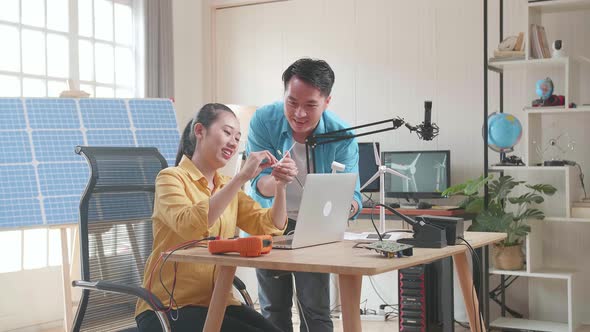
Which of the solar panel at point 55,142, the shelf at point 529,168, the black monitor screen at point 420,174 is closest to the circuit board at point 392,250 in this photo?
the solar panel at point 55,142

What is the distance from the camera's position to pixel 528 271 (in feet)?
15.3

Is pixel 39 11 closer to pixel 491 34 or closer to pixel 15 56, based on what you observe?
pixel 15 56

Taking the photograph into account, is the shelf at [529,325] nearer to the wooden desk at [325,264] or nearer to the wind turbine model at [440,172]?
the wind turbine model at [440,172]

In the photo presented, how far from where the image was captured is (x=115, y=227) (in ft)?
8.53

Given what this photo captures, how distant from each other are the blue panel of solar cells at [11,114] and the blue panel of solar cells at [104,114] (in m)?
0.30

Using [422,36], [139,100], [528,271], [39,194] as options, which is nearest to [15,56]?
[139,100]

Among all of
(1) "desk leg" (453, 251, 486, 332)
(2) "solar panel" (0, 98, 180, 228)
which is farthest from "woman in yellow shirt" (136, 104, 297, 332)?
(2) "solar panel" (0, 98, 180, 228)

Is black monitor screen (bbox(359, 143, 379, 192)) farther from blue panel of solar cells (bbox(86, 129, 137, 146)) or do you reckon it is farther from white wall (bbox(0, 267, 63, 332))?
white wall (bbox(0, 267, 63, 332))

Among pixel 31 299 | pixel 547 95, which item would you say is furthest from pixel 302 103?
pixel 31 299

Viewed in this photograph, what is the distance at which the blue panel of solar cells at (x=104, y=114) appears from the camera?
163 inches

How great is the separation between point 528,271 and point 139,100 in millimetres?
2462

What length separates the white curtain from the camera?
18.9 ft

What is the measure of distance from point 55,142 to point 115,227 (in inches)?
61.2

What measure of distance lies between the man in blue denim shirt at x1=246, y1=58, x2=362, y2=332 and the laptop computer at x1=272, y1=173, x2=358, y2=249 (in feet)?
0.84
